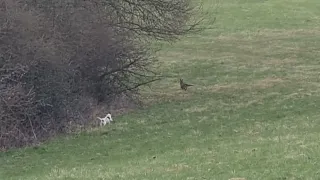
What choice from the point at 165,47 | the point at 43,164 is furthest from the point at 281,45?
the point at 43,164

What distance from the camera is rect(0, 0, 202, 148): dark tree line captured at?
18.4 meters

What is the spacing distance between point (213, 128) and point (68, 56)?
17.0 feet

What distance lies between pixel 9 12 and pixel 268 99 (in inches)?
386

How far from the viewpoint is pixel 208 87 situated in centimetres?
2756

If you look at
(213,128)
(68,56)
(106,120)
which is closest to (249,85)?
(106,120)

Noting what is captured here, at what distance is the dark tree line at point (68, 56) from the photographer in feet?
60.4

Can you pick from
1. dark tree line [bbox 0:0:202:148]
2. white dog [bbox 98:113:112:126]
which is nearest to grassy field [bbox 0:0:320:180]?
white dog [bbox 98:113:112:126]

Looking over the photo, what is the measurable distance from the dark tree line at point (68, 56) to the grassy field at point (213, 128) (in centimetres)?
110

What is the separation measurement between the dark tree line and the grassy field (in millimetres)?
1099

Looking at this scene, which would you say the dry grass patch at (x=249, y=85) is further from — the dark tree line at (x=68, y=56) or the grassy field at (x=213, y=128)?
the dark tree line at (x=68, y=56)

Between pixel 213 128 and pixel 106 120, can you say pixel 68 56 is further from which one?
pixel 213 128

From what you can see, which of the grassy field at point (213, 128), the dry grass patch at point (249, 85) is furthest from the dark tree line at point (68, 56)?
the dry grass patch at point (249, 85)

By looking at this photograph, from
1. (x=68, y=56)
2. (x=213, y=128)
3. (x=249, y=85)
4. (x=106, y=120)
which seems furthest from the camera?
(x=249, y=85)

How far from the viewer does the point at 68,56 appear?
21391mm
